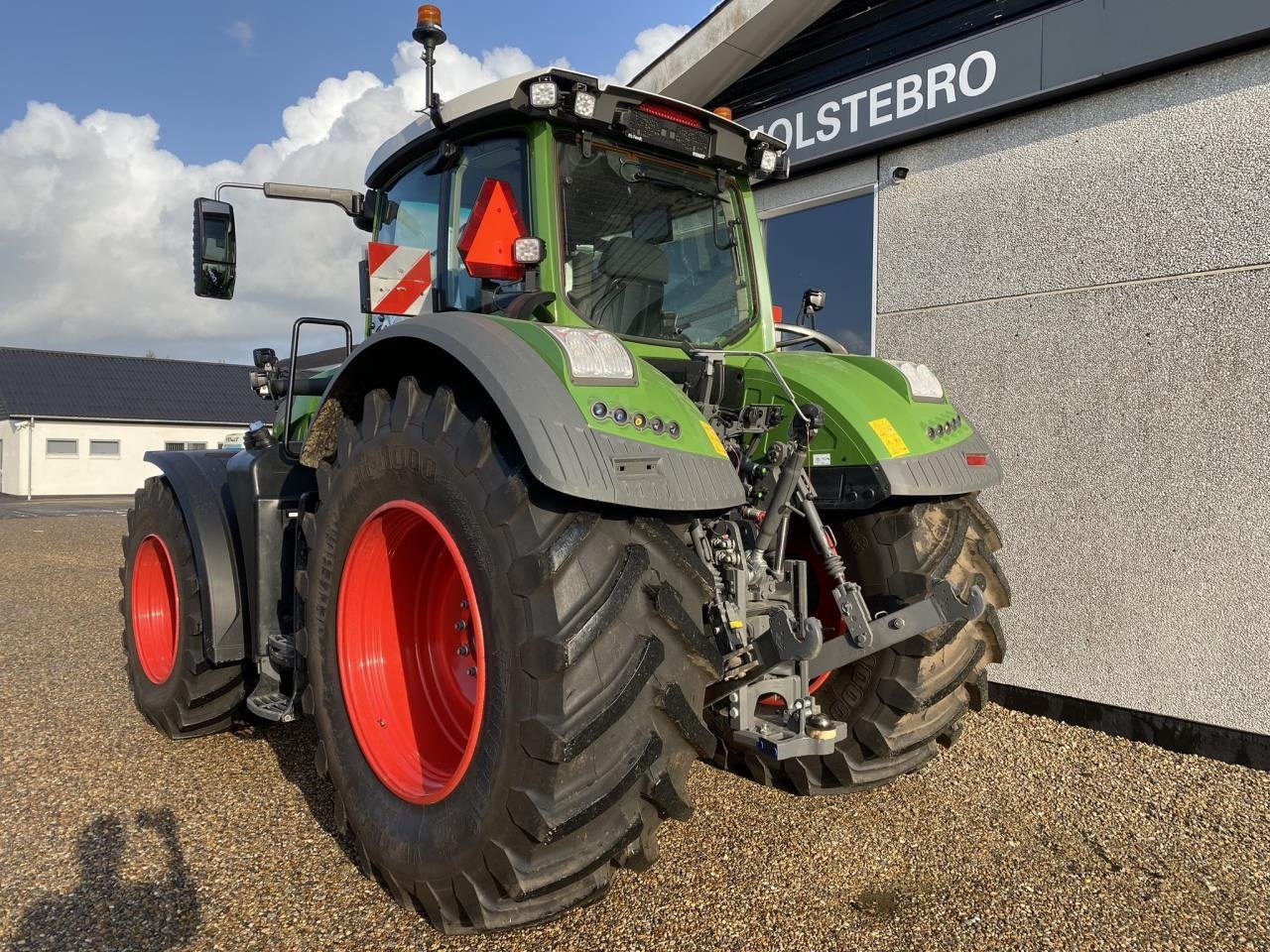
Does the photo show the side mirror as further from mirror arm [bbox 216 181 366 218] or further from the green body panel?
the green body panel

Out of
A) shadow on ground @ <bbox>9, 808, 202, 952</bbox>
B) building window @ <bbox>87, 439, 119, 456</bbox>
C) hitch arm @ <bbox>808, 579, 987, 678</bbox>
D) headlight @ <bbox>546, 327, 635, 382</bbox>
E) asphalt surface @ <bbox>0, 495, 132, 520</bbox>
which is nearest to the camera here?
headlight @ <bbox>546, 327, 635, 382</bbox>

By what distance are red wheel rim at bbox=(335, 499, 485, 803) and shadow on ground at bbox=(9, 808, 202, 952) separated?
2.10 ft

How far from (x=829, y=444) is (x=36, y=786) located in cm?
312

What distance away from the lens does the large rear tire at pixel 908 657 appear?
287 centimetres

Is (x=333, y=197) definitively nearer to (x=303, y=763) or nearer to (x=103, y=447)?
(x=303, y=763)

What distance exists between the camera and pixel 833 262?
18.5 ft

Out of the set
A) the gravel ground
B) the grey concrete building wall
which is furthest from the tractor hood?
the grey concrete building wall

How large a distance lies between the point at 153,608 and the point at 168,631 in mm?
143

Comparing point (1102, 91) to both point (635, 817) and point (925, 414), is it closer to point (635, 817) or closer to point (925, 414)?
point (925, 414)

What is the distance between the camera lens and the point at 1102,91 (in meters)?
4.19

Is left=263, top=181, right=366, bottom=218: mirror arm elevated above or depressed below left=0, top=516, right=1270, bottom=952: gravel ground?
above

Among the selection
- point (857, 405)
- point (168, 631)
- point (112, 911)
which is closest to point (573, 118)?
point (857, 405)

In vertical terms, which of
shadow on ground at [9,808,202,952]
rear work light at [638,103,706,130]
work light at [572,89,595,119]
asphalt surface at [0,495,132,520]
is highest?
rear work light at [638,103,706,130]

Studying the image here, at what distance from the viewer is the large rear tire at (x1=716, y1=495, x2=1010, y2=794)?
2.87m
